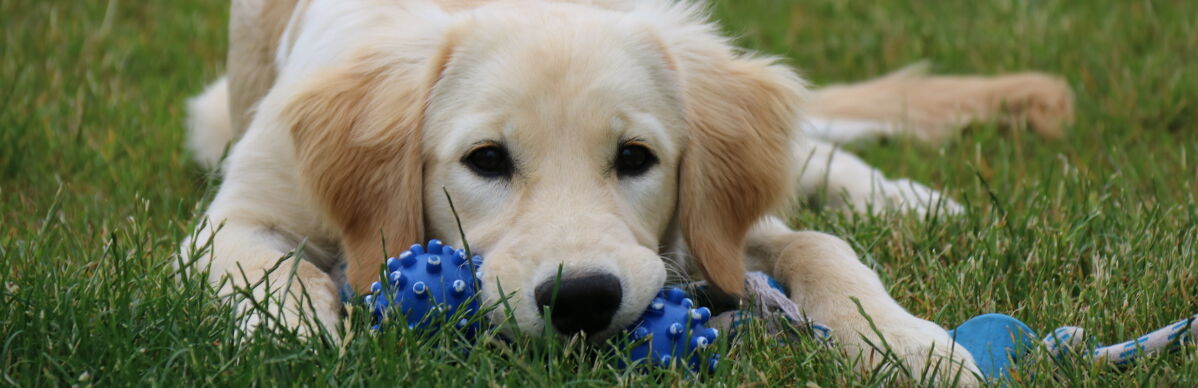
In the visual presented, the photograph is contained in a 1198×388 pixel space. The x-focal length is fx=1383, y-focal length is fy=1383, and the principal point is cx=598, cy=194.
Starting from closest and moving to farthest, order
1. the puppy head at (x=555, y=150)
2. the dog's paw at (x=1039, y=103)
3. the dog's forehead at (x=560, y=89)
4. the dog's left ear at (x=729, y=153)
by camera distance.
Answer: the puppy head at (x=555, y=150) < the dog's forehead at (x=560, y=89) < the dog's left ear at (x=729, y=153) < the dog's paw at (x=1039, y=103)

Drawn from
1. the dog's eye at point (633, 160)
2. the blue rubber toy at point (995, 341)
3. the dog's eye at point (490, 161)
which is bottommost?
the blue rubber toy at point (995, 341)

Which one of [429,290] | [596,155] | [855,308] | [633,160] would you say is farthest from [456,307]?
[855,308]

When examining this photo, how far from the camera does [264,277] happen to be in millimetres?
2633

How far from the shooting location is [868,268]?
3.17 meters

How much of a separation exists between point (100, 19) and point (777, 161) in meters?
3.88

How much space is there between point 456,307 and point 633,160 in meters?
0.59

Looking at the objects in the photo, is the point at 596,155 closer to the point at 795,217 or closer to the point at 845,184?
the point at 795,217

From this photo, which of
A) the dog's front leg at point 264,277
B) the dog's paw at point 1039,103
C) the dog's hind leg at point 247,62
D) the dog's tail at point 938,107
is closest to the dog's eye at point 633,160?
the dog's front leg at point 264,277

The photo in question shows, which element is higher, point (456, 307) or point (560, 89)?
point (560, 89)

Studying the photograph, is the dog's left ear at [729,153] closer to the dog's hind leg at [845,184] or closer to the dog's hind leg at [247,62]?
the dog's hind leg at [845,184]

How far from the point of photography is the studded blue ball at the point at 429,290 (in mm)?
2582

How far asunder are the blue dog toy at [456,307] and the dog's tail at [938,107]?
250 cm

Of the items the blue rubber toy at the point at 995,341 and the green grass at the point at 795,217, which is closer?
the green grass at the point at 795,217

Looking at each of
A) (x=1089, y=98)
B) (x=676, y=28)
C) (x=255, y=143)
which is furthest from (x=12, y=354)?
(x=1089, y=98)
